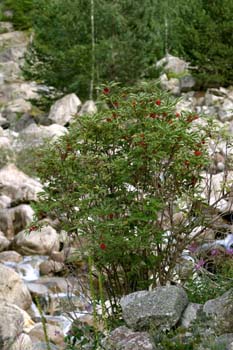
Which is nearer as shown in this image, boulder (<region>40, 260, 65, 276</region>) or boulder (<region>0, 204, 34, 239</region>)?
boulder (<region>40, 260, 65, 276</region>)

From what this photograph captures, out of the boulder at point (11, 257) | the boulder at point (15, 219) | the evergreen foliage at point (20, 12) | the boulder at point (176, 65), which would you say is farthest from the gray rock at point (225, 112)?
the evergreen foliage at point (20, 12)

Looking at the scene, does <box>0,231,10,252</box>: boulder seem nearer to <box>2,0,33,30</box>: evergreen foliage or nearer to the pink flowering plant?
the pink flowering plant

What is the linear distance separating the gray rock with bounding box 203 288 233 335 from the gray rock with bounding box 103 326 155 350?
40 cm

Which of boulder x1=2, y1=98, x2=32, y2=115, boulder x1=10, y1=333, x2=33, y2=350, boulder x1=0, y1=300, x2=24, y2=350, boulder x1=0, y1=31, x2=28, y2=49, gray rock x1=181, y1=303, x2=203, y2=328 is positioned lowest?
boulder x1=0, y1=31, x2=28, y2=49

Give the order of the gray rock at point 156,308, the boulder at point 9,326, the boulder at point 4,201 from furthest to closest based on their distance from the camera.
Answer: the boulder at point 4,201
the boulder at point 9,326
the gray rock at point 156,308

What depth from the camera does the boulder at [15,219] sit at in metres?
13.3

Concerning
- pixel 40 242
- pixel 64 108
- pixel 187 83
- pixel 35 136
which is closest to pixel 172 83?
pixel 187 83

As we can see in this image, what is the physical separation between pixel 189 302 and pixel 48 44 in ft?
64.6

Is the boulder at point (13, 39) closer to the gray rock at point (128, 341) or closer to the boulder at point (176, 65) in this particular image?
the boulder at point (176, 65)

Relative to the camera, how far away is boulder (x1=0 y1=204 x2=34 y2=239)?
1329cm

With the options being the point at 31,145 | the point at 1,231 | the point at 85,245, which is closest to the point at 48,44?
the point at 31,145


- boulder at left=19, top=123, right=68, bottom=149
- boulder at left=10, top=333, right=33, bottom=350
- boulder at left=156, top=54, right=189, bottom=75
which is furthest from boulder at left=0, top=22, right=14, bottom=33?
boulder at left=10, top=333, right=33, bottom=350

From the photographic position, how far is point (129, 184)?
6.16 meters

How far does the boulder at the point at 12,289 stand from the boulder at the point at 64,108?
509 inches
